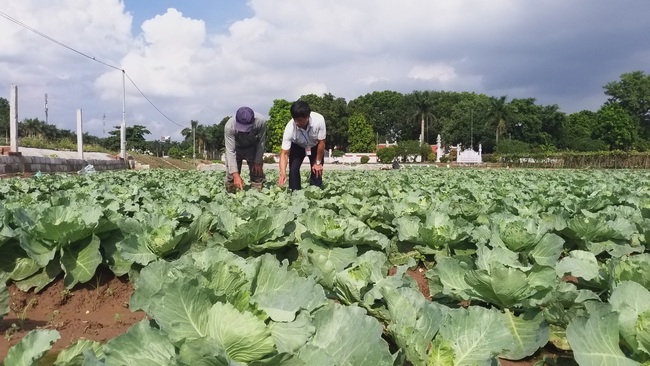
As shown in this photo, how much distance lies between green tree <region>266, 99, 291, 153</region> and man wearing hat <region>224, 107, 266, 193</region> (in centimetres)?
7238

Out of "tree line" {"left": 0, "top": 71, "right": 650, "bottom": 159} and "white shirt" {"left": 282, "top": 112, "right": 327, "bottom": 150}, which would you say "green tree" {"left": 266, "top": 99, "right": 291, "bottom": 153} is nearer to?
"tree line" {"left": 0, "top": 71, "right": 650, "bottom": 159}

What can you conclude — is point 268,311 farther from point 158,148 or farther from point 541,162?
point 158,148

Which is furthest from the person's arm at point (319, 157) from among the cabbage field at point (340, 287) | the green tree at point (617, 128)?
the green tree at point (617, 128)

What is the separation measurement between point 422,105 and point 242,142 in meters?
82.8

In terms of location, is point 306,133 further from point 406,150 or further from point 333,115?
point 333,115

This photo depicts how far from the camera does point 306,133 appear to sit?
6.81 metres

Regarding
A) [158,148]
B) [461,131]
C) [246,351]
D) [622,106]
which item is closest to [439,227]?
[246,351]

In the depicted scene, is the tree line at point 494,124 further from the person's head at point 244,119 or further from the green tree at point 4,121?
the person's head at point 244,119

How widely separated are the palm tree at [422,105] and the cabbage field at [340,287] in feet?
274

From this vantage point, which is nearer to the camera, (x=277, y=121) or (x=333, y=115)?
(x=333, y=115)

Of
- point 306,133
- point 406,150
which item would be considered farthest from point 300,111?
point 406,150

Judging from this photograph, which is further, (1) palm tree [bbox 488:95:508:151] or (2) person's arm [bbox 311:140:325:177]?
(1) palm tree [bbox 488:95:508:151]

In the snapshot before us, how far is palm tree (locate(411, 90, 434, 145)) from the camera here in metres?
86.0

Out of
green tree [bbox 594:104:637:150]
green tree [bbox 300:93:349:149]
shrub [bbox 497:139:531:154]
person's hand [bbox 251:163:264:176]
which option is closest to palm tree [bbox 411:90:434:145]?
green tree [bbox 300:93:349:149]
